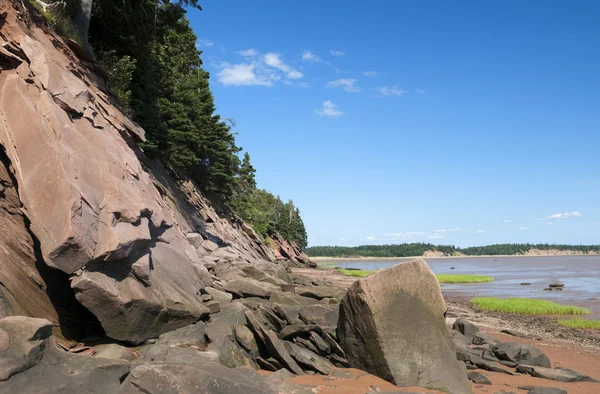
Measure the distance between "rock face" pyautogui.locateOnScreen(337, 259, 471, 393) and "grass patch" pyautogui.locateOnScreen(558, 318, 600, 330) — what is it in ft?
60.0

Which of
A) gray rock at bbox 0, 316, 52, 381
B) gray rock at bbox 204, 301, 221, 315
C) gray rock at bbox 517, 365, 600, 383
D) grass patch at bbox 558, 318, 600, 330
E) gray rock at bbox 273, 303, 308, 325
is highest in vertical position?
gray rock at bbox 0, 316, 52, 381

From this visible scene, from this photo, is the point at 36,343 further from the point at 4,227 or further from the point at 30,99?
the point at 30,99

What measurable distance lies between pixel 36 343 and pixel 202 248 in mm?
14609

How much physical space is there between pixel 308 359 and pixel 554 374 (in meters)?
6.39

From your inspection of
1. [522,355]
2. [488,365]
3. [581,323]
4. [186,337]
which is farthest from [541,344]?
[186,337]

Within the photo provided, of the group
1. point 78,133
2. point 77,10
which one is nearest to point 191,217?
point 77,10

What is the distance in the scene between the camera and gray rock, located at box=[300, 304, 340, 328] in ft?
40.6

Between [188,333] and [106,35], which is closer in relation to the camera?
[188,333]

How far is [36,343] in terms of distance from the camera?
20.5 ft

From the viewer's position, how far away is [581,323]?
2473cm

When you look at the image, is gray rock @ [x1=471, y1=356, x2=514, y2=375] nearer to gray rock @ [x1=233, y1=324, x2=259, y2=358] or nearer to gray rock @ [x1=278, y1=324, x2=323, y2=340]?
gray rock @ [x1=278, y1=324, x2=323, y2=340]

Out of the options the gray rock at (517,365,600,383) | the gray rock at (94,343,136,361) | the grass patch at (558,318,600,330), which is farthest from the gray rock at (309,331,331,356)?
the grass patch at (558,318,600,330)

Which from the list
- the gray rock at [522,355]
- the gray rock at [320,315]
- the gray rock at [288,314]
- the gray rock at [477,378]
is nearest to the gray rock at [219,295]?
the gray rock at [288,314]

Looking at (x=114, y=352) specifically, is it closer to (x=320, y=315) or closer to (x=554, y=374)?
(x=320, y=315)
